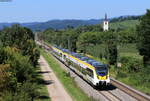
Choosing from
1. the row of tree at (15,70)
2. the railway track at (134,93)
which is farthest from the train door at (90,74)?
the row of tree at (15,70)

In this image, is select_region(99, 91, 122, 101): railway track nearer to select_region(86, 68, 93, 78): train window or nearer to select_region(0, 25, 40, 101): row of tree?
select_region(86, 68, 93, 78): train window

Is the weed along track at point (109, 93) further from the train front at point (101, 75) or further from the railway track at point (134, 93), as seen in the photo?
the train front at point (101, 75)

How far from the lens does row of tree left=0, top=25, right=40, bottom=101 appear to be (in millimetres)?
26116

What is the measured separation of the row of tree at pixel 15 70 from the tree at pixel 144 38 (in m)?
27.5

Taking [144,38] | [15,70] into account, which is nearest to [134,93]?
[15,70]

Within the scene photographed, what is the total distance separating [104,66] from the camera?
1592 inches

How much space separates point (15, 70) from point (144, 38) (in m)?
43.7

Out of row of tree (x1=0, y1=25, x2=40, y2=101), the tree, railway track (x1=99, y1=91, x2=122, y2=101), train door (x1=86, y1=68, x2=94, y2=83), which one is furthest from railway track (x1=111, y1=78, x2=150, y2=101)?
the tree

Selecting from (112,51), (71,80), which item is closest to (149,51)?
(112,51)

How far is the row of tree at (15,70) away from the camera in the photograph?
2612 centimetres

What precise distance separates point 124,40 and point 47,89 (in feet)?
319

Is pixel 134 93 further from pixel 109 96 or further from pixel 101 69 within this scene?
pixel 101 69

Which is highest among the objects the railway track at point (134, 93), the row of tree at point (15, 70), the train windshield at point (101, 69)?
the row of tree at point (15, 70)

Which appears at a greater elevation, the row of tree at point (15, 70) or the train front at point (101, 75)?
the row of tree at point (15, 70)
